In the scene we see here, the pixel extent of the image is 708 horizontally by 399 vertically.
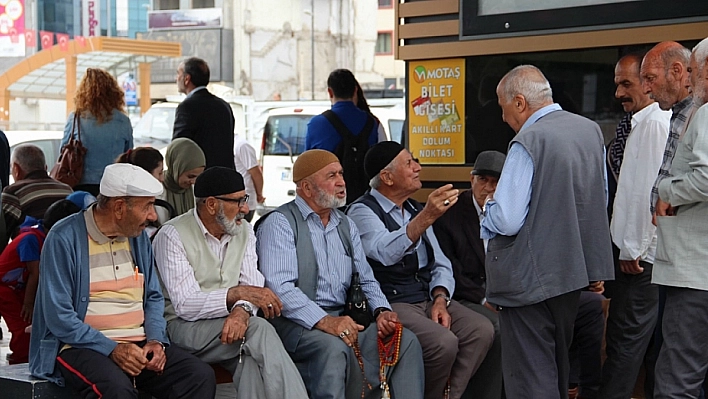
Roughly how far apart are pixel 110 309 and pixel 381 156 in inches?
68.9

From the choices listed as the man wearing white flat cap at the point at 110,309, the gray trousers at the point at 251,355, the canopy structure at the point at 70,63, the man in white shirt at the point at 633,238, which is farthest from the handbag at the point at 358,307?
the canopy structure at the point at 70,63

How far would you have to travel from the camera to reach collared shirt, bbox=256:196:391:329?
474cm

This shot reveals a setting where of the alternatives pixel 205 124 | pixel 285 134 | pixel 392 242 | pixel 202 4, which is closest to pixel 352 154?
pixel 205 124

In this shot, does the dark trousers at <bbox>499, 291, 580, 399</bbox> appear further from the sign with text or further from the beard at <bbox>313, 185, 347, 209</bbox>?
the sign with text

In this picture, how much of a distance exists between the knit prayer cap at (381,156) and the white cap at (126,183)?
4.65 feet

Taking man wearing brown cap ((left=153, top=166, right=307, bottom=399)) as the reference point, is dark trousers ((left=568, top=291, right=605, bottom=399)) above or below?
below

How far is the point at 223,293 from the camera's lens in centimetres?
457

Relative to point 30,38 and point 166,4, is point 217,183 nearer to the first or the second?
point 30,38

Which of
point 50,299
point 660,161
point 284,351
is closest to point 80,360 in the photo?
point 50,299

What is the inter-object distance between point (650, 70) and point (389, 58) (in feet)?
138

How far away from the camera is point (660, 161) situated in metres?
4.66

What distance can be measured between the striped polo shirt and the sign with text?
33.2 meters

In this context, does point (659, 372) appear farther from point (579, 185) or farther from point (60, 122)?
point (60, 122)

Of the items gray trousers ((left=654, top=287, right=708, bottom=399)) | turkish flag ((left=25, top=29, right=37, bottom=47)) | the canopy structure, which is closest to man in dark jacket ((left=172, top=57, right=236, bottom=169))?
gray trousers ((left=654, top=287, right=708, bottom=399))
